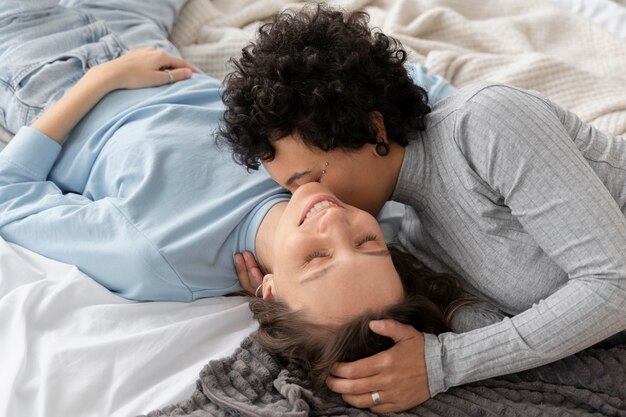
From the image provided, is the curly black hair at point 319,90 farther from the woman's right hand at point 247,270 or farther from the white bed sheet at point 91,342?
the white bed sheet at point 91,342

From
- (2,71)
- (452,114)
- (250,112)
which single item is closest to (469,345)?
(452,114)

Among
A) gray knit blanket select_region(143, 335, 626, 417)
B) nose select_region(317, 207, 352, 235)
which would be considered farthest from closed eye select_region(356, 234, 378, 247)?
gray knit blanket select_region(143, 335, 626, 417)

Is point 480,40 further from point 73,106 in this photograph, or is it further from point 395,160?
point 73,106

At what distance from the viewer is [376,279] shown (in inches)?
43.9

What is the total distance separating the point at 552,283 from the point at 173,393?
0.66 meters

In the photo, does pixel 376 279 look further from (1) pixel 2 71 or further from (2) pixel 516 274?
(1) pixel 2 71

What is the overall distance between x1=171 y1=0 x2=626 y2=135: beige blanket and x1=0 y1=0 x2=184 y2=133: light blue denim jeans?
134 mm

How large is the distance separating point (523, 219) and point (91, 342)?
74cm

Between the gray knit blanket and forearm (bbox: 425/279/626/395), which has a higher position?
forearm (bbox: 425/279/626/395)

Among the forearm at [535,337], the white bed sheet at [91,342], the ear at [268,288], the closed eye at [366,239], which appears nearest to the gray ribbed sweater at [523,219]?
the forearm at [535,337]

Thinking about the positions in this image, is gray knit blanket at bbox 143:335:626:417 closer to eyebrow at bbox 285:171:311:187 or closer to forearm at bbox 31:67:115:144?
eyebrow at bbox 285:171:311:187

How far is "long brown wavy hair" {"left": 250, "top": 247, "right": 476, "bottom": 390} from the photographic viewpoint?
1.10 metres

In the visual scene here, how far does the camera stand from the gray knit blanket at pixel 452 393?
3.51 ft

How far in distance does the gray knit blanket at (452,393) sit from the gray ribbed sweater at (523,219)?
4 cm
